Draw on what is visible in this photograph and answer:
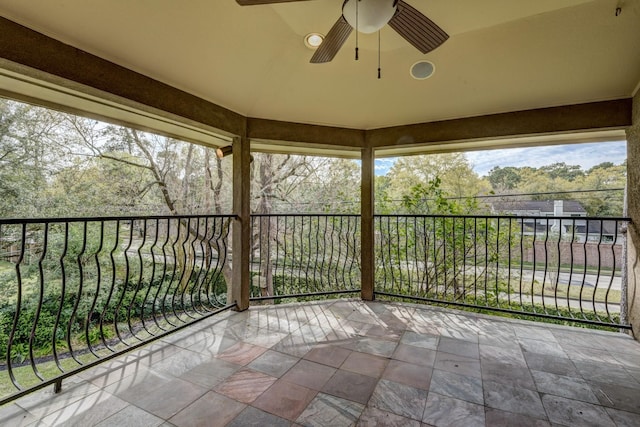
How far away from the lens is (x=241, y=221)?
318 centimetres

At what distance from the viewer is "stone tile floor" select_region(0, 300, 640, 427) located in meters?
1.57

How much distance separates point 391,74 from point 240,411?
299 centimetres

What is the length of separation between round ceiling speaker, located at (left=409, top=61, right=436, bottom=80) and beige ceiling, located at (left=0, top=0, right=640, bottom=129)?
52 mm

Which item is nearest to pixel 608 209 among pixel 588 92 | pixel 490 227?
pixel 490 227

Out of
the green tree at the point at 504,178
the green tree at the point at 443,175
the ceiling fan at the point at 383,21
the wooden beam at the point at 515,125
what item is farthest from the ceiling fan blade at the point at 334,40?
the green tree at the point at 504,178

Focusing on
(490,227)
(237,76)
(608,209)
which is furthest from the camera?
(608,209)

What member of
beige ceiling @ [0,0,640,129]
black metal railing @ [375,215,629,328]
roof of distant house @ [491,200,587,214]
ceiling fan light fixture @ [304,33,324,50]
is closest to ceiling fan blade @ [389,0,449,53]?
beige ceiling @ [0,0,640,129]

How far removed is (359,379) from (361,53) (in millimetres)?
2682

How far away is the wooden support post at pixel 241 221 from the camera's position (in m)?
3.14

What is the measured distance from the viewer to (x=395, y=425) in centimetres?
150

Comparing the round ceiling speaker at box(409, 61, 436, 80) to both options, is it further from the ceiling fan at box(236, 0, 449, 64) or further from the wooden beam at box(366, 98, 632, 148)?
the ceiling fan at box(236, 0, 449, 64)

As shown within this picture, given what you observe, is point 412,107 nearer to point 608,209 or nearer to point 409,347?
point 409,347

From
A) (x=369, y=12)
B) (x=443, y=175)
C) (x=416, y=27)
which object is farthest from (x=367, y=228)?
(x=443, y=175)

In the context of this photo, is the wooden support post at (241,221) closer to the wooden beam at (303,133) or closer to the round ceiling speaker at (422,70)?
the wooden beam at (303,133)
